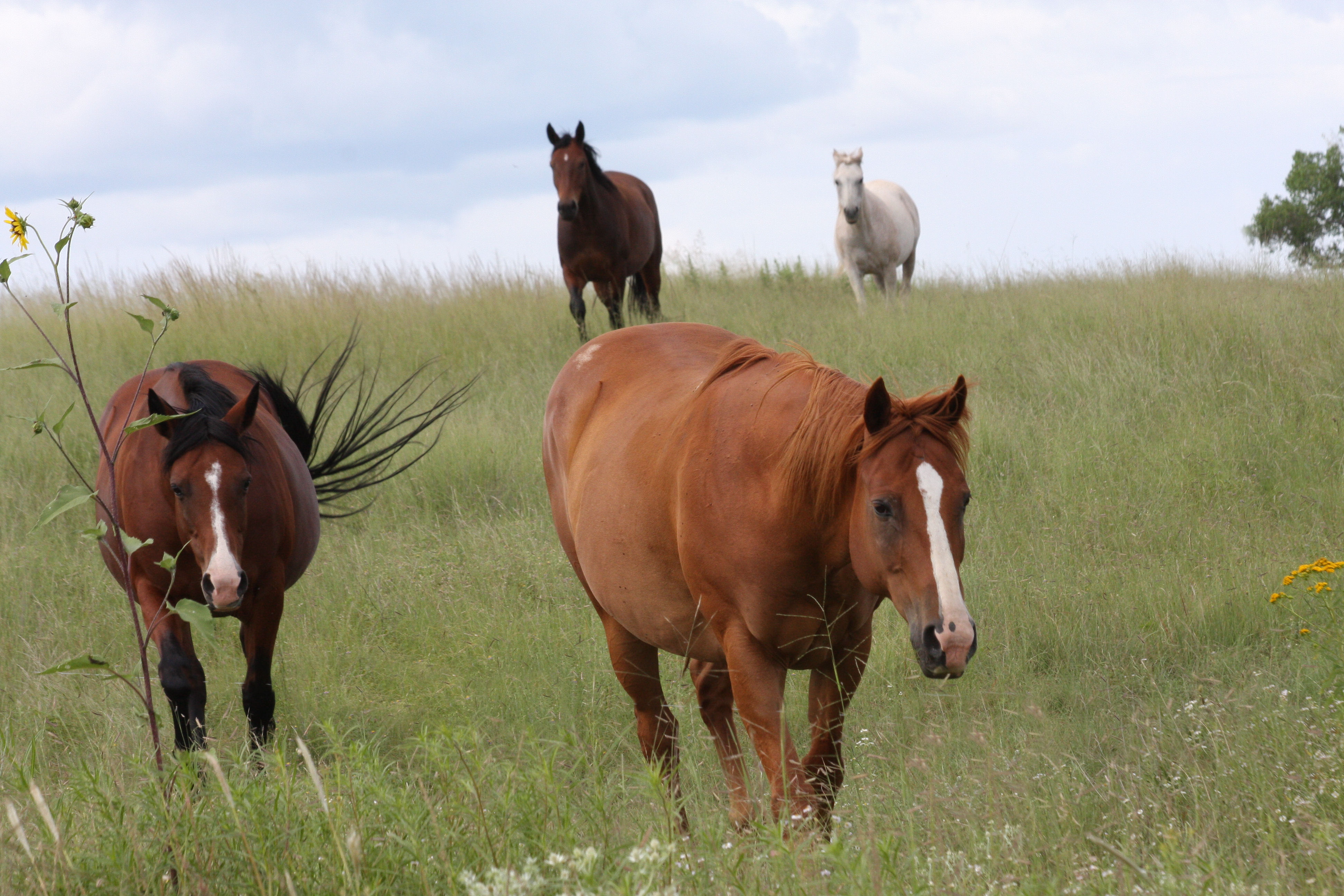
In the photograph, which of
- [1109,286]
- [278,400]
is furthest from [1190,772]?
[1109,286]

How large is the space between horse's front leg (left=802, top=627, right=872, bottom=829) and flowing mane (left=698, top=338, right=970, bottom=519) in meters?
0.55

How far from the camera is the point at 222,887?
7.47ft

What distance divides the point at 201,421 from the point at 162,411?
137 millimetres

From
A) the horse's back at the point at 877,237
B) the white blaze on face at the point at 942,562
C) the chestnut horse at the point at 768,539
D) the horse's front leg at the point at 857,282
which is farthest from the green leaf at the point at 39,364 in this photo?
the horse's back at the point at 877,237

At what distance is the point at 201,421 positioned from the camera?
3.97m

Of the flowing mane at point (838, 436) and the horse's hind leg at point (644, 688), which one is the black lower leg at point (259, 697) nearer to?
the horse's hind leg at point (644, 688)

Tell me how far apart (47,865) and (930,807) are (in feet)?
6.21

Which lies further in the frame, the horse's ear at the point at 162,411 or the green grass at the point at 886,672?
the horse's ear at the point at 162,411

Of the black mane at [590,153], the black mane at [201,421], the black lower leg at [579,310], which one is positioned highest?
the black mane at [590,153]

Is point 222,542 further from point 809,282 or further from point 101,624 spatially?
point 809,282

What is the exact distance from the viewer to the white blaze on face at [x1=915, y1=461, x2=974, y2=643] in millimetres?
2402

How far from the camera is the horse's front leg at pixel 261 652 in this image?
4.31 metres

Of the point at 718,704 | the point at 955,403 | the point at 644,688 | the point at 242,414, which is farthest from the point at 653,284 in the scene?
the point at 955,403

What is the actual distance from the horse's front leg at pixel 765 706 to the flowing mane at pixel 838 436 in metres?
0.47
